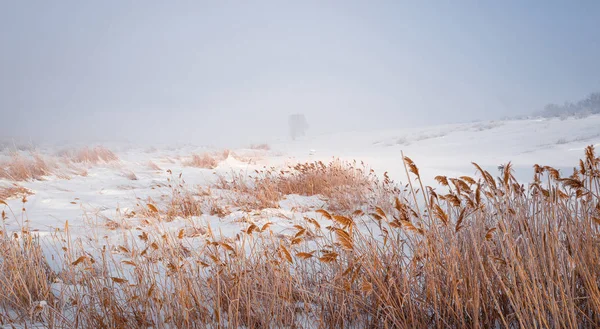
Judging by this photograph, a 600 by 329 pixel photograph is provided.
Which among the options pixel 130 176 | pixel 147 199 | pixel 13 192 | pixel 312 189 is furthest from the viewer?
pixel 130 176

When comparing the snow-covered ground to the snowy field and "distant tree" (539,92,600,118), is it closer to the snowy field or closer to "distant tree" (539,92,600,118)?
the snowy field

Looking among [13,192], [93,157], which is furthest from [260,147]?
[13,192]

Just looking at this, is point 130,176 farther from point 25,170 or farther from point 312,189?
point 312,189

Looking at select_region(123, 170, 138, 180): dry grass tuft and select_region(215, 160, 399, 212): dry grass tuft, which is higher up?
select_region(123, 170, 138, 180): dry grass tuft

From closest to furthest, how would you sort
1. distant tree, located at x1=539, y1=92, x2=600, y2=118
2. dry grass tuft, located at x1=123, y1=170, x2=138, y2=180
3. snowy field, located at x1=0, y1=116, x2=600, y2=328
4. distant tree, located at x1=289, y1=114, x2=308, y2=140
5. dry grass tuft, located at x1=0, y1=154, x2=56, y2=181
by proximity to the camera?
1. snowy field, located at x1=0, y1=116, x2=600, y2=328
2. dry grass tuft, located at x1=0, y1=154, x2=56, y2=181
3. dry grass tuft, located at x1=123, y1=170, x2=138, y2=180
4. distant tree, located at x1=539, y1=92, x2=600, y2=118
5. distant tree, located at x1=289, y1=114, x2=308, y2=140

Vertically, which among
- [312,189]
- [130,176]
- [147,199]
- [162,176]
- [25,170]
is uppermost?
[25,170]

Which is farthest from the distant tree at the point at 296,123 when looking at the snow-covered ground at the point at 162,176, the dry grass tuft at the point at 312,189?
the dry grass tuft at the point at 312,189

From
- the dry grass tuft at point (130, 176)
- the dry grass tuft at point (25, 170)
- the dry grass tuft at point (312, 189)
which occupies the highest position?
the dry grass tuft at point (25, 170)

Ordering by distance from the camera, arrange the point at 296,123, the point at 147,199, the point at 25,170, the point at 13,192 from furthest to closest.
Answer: the point at 296,123, the point at 25,170, the point at 147,199, the point at 13,192

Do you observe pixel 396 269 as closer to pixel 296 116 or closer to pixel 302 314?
pixel 302 314

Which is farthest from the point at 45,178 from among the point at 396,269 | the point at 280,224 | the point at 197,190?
the point at 396,269

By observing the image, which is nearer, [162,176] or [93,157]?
[162,176]

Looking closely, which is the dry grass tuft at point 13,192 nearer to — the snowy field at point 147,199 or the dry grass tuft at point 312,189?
the snowy field at point 147,199

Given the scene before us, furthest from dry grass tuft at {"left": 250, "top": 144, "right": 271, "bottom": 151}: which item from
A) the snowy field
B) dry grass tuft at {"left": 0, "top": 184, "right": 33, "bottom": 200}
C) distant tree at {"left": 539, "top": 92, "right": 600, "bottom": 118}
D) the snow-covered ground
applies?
distant tree at {"left": 539, "top": 92, "right": 600, "bottom": 118}
